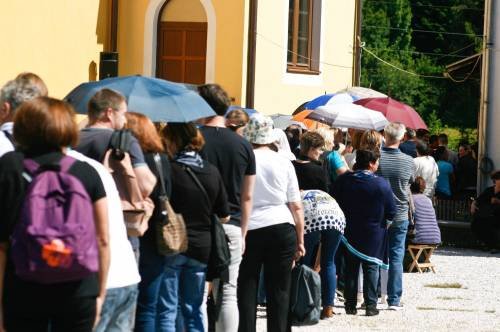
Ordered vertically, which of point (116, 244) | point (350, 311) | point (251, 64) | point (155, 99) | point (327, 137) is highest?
point (251, 64)

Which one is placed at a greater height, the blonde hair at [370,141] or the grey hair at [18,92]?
the grey hair at [18,92]

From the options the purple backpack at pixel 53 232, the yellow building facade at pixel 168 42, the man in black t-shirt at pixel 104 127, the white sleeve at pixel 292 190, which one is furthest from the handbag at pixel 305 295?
the yellow building facade at pixel 168 42

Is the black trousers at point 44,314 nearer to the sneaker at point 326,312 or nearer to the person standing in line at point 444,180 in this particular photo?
the sneaker at point 326,312

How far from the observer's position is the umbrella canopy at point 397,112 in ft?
61.3

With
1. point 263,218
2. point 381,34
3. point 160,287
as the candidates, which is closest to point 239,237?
point 263,218

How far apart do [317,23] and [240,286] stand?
1805 centimetres

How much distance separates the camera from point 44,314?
5.78 meters

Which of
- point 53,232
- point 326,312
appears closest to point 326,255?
point 326,312

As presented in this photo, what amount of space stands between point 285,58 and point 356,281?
1339cm

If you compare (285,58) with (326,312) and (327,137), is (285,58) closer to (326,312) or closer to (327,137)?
(327,137)

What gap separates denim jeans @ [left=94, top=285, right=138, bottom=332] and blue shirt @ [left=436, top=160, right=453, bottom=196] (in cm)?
1767

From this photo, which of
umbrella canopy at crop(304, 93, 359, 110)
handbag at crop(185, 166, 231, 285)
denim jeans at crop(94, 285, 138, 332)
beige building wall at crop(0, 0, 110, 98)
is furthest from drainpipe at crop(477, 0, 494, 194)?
denim jeans at crop(94, 285, 138, 332)

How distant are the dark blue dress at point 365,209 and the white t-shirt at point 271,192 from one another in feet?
8.95

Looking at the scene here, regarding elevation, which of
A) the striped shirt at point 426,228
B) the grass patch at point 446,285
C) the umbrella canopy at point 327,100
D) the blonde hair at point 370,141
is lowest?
the grass patch at point 446,285
